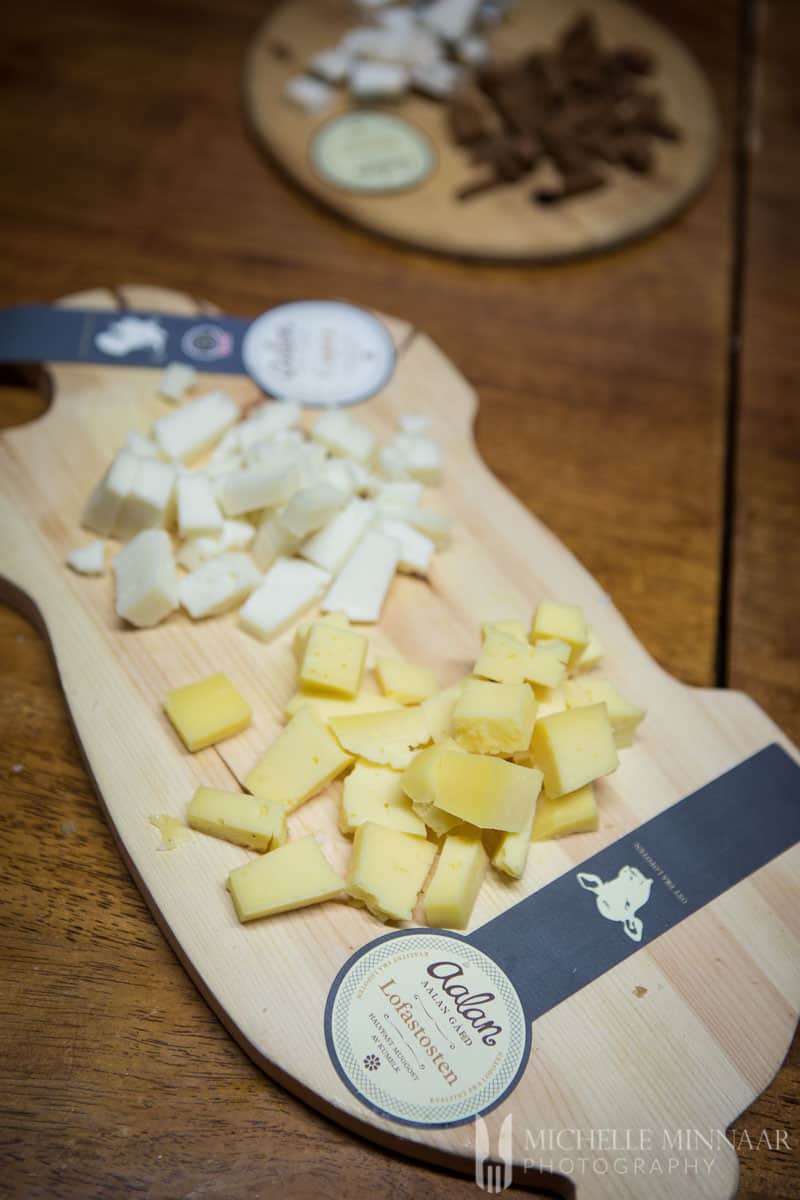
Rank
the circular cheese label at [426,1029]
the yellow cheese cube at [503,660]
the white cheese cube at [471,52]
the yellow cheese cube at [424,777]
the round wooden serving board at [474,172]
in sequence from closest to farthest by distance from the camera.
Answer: the circular cheese label at [426,1029]
the yellow cheese cube at [424,777]
the yellow cheese cube at [503,660]
the round wooden serving board at [474,172]
the white cheese cube at [471,52]

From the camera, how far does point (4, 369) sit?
162 cm

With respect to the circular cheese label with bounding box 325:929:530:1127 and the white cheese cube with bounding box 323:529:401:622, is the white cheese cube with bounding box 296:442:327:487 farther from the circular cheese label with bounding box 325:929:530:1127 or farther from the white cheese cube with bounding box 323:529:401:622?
the circular cheese label with bounding box 325:929:530:1127

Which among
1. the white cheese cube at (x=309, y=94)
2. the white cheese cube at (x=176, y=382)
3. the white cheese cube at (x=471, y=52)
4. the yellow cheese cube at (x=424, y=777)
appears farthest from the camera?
the white cheese cube at (x=471, y=52)

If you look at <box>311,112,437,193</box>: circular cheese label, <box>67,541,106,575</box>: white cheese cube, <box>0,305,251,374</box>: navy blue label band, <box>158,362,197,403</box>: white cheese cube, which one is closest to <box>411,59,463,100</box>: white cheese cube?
<box>311,112,437,193</box>: circular cheese label

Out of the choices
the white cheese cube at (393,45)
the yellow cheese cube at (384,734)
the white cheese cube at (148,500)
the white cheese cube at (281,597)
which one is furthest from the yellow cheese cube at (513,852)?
the white cheese cube at (393,45)

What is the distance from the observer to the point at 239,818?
3.78ft

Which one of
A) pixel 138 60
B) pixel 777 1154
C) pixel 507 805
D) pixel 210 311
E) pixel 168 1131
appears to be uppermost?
pixel 138 60

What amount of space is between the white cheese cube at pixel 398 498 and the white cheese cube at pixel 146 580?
0.29 metres

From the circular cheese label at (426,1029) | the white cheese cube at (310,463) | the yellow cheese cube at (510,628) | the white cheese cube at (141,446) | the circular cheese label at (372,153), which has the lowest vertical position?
the circular cheese label at (426,1029)

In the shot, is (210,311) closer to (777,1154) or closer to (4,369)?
(4,369)

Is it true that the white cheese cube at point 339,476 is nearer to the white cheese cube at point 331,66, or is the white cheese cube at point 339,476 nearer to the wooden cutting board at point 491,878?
the wooden cutting board at point 491,878

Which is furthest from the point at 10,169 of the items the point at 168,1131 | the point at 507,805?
the point at 168,1131

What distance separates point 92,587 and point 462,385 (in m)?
0.63

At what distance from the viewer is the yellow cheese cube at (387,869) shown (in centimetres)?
112
